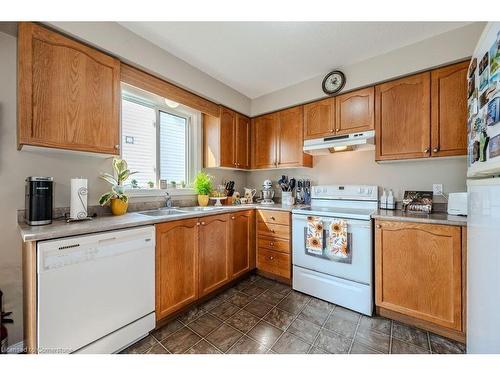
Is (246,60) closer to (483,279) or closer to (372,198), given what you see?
(372,198)

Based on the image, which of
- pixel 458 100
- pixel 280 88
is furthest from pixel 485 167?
pixel 280 88

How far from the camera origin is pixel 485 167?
0.99m

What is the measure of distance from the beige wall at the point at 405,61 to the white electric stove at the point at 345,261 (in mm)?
1133

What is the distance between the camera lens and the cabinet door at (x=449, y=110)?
1686 mm

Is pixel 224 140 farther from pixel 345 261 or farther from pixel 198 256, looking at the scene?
pixel 345 261

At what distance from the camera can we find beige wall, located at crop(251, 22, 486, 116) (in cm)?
164

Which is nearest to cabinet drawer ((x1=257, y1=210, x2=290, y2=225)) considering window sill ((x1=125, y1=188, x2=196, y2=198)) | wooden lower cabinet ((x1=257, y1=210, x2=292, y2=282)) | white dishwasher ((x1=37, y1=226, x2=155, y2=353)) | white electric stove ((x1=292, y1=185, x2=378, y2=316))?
wooden lower cabinet ((x1=257, y1=210, x2=292, y2=282))

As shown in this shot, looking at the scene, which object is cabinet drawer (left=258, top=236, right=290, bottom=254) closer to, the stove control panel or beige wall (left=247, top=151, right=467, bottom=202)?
the stove control panel

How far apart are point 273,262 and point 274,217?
0.53m

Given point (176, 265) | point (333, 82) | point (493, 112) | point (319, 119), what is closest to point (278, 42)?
point (333, 82)

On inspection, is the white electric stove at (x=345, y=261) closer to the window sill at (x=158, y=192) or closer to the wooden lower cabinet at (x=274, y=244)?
the wooden lower cabinet at (x=274, y=244)

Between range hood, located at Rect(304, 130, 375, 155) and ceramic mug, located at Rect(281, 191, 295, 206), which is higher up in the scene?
range hood, located at Rect(304, 130, 375, 155)

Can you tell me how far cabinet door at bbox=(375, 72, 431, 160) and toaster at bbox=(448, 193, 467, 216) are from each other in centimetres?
41
